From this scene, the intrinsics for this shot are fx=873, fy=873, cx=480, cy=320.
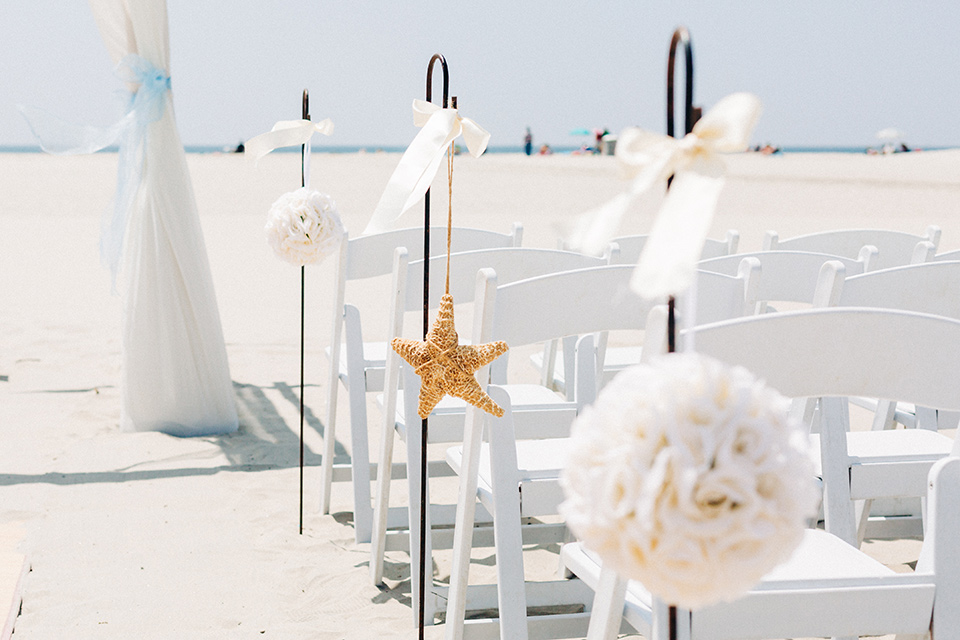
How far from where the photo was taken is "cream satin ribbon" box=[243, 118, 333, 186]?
2.89m

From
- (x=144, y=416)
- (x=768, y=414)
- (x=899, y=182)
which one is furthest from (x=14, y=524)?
(x=899, y=182)

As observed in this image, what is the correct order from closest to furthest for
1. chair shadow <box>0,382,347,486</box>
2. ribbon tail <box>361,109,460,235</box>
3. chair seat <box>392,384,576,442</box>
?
ribbon tail <box>361,109,460,235</box>, chair seat <box>392,384,576,442</box>, chair shadow <box>0,382,347,486</box>

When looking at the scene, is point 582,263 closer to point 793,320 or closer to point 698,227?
point 793,320

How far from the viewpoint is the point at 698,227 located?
0.74 m

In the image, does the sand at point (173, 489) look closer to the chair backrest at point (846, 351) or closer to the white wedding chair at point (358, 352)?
the white wedding chair at point (358, 352)

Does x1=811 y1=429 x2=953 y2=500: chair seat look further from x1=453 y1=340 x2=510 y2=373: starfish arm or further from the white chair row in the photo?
x1=453 y1=340 x2=510 y2=373: starfish arm

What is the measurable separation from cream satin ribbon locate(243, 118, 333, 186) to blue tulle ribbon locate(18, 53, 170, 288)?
3.98 feet

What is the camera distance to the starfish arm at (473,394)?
5.84 feet

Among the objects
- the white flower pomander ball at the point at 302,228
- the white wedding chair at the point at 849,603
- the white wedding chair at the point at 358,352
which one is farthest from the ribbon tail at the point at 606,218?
the white wedding chair at the point at 358,352

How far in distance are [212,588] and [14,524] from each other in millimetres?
922

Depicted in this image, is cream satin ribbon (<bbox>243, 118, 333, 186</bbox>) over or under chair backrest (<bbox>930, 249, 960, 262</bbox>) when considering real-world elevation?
over

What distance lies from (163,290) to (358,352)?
142cm

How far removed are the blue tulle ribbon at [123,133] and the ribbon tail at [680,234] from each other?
368 centimetres

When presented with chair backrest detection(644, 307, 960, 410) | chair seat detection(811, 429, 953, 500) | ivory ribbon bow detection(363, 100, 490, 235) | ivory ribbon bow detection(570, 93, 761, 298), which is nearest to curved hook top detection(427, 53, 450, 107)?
ivory ribbon bow detection(363, 100, 490, 235)
